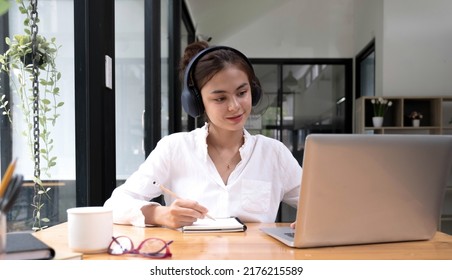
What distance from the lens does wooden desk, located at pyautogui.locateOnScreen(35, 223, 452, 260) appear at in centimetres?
76

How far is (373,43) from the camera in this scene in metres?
4.24

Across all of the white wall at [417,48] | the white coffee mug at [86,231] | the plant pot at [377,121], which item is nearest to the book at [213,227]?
the white coffee mug at [86,231]

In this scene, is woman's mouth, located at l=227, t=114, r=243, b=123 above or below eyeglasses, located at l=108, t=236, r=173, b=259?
above

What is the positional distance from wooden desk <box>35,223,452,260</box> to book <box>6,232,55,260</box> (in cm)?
3

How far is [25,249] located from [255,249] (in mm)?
405

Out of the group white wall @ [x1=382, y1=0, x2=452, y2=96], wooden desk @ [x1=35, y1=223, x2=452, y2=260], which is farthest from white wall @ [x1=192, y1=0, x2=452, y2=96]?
wooden desk @ [x1=35, y1=223, x2=452, y2=260]

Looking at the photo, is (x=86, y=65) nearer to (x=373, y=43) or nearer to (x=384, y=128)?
(x=384, y=128)

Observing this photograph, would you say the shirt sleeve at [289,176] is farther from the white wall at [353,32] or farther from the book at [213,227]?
the white wall at [353,32]

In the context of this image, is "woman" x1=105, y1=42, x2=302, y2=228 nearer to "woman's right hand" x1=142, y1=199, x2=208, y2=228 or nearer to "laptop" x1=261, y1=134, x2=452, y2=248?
"woman's right hand" x1=142, y1=199, x2=208, y2=228

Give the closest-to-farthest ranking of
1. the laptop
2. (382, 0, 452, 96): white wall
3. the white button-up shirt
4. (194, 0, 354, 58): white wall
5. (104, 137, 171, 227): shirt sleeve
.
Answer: the laptop → (104, 137, 171, 227): shirt sleeve → the white button-up shirt → (382, 0, 452, 96): white wall → (194, 0, 354, 58): white wall

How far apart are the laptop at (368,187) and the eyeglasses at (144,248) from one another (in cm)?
24

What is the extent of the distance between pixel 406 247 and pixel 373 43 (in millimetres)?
3761

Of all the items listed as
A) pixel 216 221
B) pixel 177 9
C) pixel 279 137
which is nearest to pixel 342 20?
pixel 279 137

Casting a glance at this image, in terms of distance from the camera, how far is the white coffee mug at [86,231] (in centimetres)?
76
